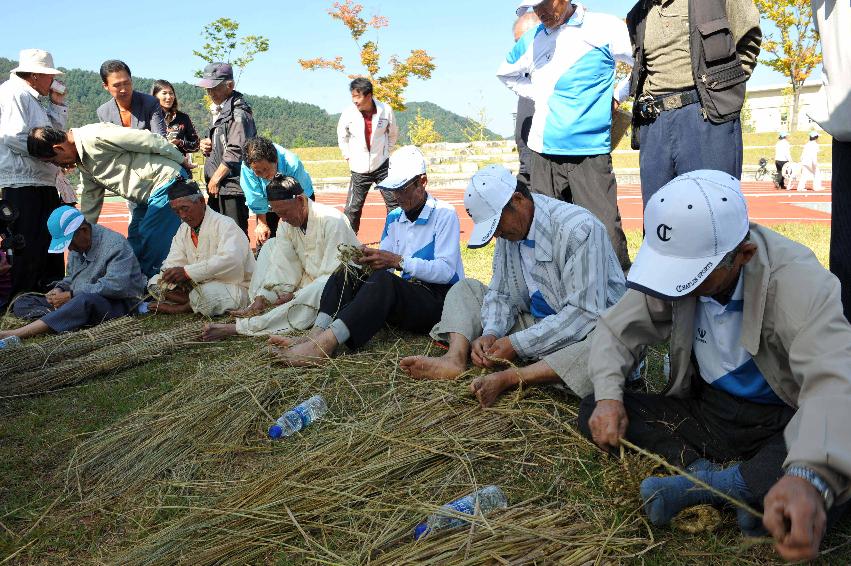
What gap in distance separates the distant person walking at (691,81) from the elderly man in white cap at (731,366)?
1521mm

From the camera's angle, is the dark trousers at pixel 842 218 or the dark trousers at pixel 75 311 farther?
the dark trousers at pixel 75 311

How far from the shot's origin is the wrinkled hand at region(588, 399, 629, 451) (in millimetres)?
2324

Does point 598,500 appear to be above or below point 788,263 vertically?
below

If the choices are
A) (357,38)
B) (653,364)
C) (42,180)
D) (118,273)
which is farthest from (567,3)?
(357,38)

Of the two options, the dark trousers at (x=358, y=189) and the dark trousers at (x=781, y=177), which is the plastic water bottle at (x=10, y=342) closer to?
the dark trousers at (x=358, y=189)

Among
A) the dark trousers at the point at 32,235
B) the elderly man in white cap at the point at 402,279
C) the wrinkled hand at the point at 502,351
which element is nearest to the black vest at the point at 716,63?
the elderly man in white cap at the point at 402,279

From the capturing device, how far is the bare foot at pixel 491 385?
2.87 meters

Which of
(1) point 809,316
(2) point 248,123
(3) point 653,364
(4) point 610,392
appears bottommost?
(3) point 653,364

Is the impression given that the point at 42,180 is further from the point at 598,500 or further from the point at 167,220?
the point at 598,500

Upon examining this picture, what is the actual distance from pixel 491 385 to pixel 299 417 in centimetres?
82

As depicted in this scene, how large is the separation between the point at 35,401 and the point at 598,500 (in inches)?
114

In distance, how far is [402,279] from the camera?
395 cm

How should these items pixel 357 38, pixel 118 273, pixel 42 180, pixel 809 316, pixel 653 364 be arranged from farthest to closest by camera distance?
1. pixel 357 38
2. pixel 42 180
3. pixel 118 273
4. pixel 653 364
5. pixel 809 316

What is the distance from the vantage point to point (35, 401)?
364 cm
